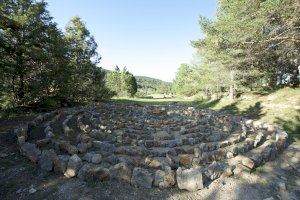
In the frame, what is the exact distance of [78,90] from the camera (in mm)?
22844

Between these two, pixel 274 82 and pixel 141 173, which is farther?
pixel 274 82

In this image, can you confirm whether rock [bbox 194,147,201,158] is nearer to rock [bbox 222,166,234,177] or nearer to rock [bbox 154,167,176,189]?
rock [bbox 222,166,234,177]

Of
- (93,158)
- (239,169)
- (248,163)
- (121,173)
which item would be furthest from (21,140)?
(248,163)

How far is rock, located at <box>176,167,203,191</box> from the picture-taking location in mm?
5445

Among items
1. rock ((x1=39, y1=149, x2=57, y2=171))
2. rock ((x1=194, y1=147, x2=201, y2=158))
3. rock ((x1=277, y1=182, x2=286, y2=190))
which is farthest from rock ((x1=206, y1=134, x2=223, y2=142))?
rock ((x1=39, y1=149, x2=57, y2=171))

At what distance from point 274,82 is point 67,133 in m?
22.5

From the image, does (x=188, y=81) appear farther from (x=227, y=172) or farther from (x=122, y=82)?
(x=227, y=172)

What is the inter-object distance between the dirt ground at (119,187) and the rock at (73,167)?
0.14m

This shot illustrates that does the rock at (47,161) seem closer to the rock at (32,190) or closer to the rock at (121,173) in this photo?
the rock at (32,190)

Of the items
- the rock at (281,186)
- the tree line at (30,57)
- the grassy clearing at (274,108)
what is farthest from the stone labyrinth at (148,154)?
the tree line at (30,57)

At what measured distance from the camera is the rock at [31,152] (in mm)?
6663

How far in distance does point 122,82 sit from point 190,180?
58.9m

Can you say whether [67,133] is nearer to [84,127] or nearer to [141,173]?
[84,127]

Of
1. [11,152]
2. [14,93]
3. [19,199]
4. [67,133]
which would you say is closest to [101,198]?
[19,199]
